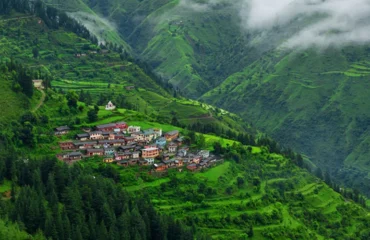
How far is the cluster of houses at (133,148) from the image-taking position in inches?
3625

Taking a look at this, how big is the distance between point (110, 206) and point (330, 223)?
4232 centimetres

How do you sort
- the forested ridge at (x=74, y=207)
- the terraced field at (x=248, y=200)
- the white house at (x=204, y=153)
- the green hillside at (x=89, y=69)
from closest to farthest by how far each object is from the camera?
the forested ridge at (x=74, y=207)
the terraced field at (x=248, y=200)
the white house at (x=204, y=153)
the green hillside at (x=89, y=69)

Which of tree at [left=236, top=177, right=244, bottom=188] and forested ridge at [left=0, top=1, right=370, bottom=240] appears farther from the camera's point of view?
tree at [left=236, top=177, right=244, bottom=188]

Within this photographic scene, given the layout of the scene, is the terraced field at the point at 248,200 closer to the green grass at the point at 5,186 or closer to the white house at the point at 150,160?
the white house at the point at 150,160

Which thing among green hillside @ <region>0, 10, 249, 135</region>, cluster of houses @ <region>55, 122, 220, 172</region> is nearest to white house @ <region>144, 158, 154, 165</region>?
cluster of houses @ <region>55, 122, 220, 172</region>

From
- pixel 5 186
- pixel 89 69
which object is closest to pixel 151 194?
pixel 5 186

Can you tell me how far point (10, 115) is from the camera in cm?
9862

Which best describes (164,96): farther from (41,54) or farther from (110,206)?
(110,206)

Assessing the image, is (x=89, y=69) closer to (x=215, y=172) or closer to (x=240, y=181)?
(x=215, y=172)

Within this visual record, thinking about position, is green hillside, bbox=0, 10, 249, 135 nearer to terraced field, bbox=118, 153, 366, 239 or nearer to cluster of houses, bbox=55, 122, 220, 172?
cluster of houses, bbox=55, 122, 220, 172

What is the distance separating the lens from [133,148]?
95.5 m

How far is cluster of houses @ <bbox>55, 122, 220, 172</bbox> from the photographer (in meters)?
92.1

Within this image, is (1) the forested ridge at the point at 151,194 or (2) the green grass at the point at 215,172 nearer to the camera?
(1) the forested ridge at the point at 151,194

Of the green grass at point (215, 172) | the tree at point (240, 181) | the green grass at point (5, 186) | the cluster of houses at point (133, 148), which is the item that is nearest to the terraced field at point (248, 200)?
the green grass at point (215, 172)
